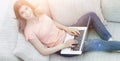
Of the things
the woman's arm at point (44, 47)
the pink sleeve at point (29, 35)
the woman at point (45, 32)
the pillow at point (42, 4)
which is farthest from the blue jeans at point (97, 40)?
the pink sleeve at point (29, 35)

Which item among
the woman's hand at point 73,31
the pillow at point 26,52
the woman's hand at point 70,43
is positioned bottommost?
the pillow at point 26,52

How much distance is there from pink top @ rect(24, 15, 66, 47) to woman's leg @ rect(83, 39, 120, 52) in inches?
6.8

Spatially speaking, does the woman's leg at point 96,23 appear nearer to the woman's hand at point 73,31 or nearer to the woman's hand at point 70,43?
the woman's hand at point 73,31

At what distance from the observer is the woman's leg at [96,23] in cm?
188

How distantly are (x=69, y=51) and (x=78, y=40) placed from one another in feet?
0.36

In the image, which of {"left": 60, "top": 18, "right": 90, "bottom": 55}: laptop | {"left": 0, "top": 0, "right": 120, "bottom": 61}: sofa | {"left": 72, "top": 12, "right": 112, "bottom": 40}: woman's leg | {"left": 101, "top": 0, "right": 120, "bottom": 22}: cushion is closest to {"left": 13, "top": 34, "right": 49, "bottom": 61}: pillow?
{"left": 0, "top": 0, "right": 120, "bottom": 61}: sofa

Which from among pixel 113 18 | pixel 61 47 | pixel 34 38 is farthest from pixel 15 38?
pixel 113 18

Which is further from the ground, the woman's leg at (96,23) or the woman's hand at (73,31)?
the woman's leg at (96,23)

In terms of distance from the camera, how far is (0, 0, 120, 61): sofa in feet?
5.78

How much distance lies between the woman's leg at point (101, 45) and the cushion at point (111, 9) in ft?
0.77

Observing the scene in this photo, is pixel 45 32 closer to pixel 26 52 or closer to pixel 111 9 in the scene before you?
pixel 26 52

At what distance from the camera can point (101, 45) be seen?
1.82 m

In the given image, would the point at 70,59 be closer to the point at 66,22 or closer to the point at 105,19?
the point at 66,22

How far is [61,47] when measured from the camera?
1801 millimetres
